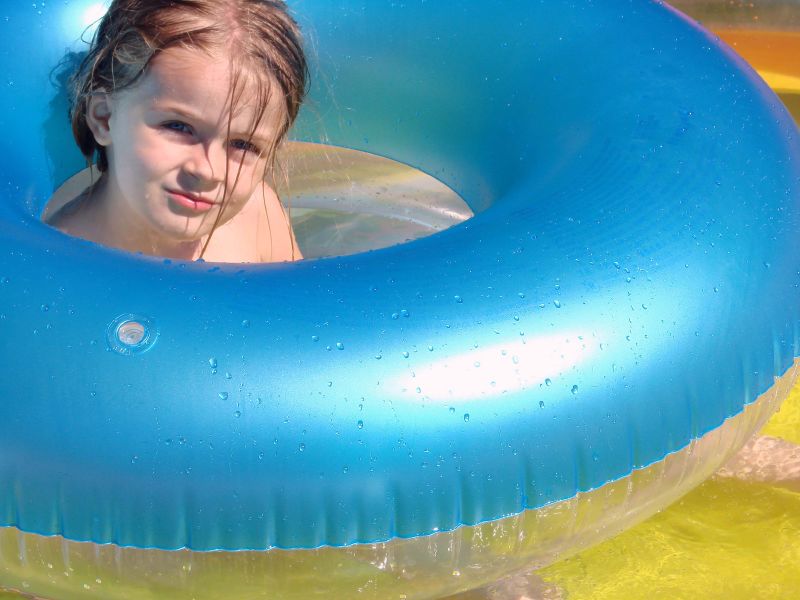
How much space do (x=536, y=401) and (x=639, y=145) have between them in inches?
17.3

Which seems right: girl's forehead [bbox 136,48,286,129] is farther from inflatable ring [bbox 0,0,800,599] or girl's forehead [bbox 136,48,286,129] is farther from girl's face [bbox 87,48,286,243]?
inflatable ring [bbox 0,0,800,599]

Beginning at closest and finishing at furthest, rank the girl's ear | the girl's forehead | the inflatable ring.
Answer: the inflatable ring
the girl's forehead
the girl's ear

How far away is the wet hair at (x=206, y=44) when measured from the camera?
159 centimetres

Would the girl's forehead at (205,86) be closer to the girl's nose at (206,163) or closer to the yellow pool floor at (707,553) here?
the girl's nose at (206,163)

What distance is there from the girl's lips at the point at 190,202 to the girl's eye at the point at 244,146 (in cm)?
9

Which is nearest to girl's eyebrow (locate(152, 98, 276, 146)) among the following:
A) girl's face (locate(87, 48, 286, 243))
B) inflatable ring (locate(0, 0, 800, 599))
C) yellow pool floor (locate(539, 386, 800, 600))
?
Answer: girl's face (locate(87, 48, 286, 243))

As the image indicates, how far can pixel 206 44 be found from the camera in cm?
158

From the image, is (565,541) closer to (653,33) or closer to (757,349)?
(757,349)

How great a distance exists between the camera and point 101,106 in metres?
1.71

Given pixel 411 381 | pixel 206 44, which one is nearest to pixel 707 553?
pixel 411 381

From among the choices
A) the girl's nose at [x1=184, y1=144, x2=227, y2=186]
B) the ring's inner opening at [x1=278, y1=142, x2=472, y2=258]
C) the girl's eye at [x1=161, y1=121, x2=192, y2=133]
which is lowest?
the ring's inner opening at [x1=278, y1=142, x2=472, y2=258]

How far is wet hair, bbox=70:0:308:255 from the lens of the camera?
1.59m

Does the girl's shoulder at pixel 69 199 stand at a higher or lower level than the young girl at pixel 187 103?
lower

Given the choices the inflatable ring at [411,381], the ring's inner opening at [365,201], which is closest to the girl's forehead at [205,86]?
the inflatable ring at [411,381]
